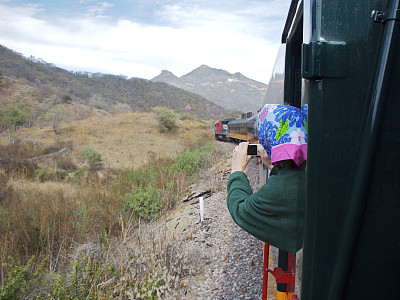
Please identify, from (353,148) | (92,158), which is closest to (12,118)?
(92,158)

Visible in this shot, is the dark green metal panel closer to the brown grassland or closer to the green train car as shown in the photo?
the green train car

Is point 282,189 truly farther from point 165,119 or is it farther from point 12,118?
point 165,119

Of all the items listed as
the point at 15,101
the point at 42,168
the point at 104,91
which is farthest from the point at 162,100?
the point at 42,168

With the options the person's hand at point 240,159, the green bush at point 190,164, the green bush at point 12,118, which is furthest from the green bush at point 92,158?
the person's hand at point 240,159

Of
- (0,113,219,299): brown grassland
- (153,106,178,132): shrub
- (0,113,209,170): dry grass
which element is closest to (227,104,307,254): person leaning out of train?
(0,113,219,299): brown grassland

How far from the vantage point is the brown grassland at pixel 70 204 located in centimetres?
352

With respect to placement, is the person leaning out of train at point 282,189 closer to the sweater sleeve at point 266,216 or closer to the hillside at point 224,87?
the sweater sleeve at point 266,216

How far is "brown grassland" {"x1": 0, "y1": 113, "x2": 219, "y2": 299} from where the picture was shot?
352 cm

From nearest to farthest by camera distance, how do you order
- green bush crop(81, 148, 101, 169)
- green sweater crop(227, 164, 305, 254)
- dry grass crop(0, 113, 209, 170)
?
green sweater crop(227, 164, 305, 254)
green bush crop(81, 148, 101, 169)
dry grass crop(0, 113, 209, 170)

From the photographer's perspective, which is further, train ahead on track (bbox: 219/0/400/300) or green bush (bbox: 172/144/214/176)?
green bush (bbox: 172/144/214/176)

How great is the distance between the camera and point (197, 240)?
5270mm

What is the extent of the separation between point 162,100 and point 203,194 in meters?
55.9

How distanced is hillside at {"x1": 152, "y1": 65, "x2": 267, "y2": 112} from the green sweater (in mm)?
109691

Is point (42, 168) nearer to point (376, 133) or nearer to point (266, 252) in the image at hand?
point (266, 252)
